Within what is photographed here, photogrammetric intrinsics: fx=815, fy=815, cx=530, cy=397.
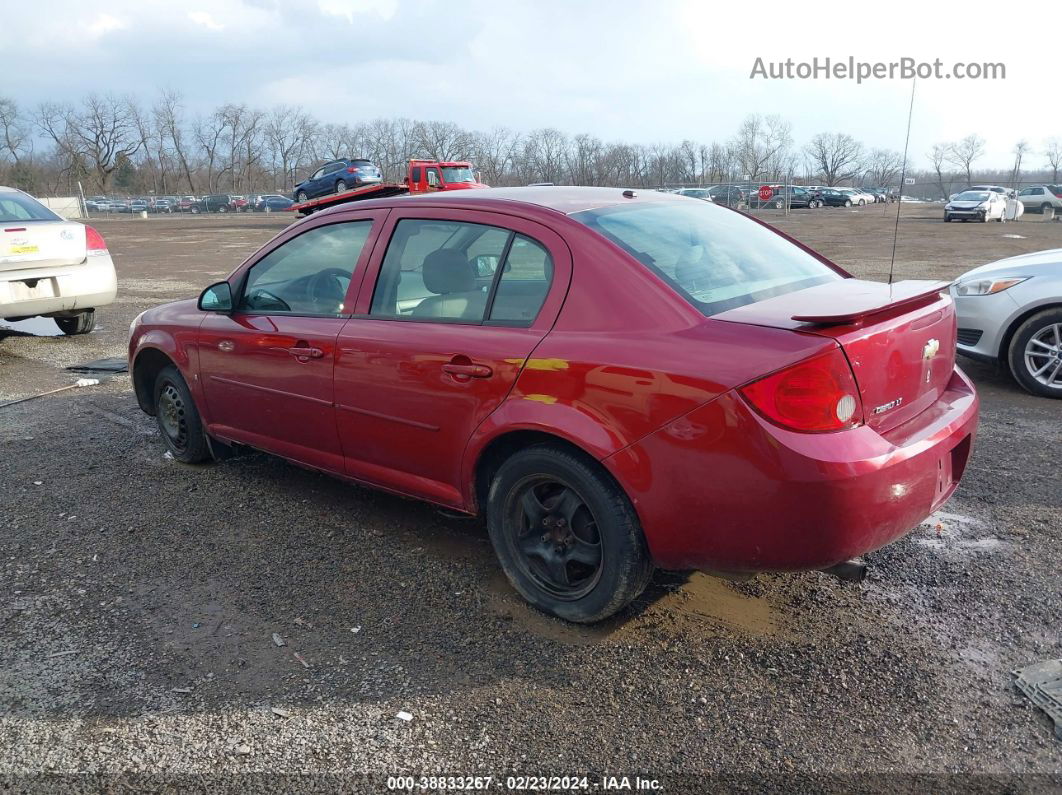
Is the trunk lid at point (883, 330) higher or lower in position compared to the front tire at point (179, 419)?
higher

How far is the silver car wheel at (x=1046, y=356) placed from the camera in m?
6.00

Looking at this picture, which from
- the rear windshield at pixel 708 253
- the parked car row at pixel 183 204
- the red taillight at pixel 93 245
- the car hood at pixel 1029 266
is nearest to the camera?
the rear windshield at pixel 708 253

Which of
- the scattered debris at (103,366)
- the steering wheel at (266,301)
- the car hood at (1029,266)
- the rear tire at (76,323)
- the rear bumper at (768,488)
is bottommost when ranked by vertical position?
the scattered debris at (103,366)

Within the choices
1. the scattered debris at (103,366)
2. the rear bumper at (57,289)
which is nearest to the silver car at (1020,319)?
the scattered debris at (103,366)

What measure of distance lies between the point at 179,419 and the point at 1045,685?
14.8 ft

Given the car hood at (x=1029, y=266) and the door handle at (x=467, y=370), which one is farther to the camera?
the car hood at (x=1029, y=266)

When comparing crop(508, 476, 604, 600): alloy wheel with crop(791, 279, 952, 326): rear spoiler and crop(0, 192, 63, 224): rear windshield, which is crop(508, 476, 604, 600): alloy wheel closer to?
crop(791, 279, 952, 326): rear spoiler

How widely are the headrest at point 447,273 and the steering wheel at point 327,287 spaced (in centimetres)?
50

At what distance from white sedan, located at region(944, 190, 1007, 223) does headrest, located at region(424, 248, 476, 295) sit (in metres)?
38.1

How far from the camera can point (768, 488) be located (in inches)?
98.6

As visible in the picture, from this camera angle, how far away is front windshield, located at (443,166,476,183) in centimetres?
2807

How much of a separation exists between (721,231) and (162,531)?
305 cm

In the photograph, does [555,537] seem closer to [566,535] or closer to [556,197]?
[566,535]

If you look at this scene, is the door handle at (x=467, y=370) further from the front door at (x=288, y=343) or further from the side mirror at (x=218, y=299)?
the side mirror at (x=218, y=299)
